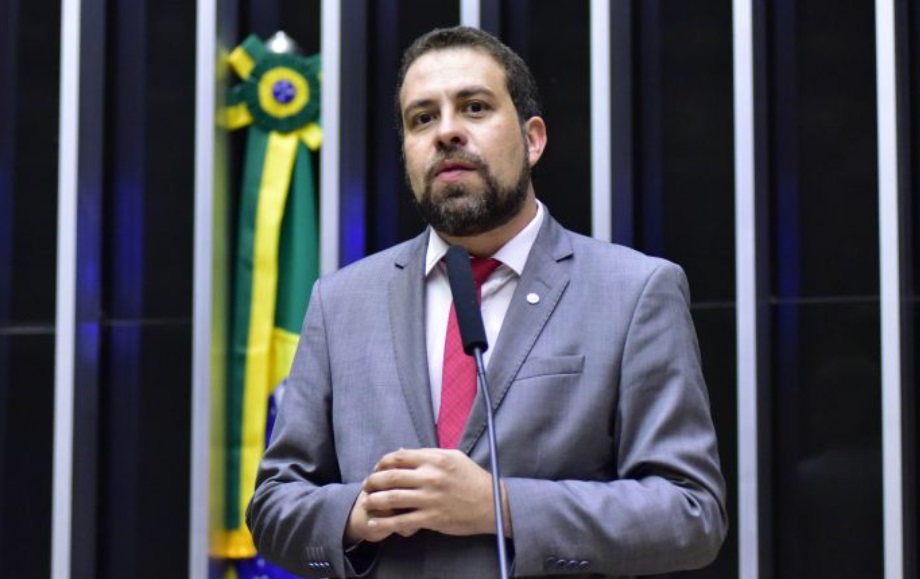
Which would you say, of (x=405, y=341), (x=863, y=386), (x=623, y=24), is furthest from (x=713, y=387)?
(x=405, y=341)

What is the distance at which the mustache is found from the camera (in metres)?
2.35

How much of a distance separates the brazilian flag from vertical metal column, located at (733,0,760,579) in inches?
48.6

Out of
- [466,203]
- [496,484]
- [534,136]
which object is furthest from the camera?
[534,136]

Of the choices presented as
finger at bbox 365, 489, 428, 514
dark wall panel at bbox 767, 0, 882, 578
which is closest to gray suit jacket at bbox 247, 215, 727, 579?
finger at bbox 365, 489, 428, 514

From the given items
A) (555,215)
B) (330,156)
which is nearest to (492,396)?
(555,215)

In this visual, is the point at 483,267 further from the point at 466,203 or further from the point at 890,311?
the point at 890,311

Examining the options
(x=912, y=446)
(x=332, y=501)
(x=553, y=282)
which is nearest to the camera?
(x=332, y=501)

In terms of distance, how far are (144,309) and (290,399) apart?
5.83ft

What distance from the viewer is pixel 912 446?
12.4ft

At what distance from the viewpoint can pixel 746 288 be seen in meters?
3.86

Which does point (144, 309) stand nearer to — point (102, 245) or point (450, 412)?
point (102, 245)

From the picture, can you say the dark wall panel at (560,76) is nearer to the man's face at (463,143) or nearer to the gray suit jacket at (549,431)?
the man's face at (463,143)

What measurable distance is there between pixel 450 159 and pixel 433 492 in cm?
63

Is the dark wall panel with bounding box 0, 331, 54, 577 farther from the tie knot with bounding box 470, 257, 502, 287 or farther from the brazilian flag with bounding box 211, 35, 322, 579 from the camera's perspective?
the tie knot with bounding box 470, 257, 502, 287
